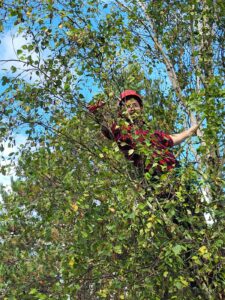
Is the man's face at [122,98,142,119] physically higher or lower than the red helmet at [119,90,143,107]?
lower

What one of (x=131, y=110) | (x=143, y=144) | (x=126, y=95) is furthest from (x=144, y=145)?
(x=126, y=95)

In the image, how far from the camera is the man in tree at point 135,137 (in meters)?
3.81

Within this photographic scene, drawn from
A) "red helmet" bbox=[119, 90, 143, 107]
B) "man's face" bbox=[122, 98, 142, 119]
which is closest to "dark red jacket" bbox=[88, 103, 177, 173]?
"man's face" bbox=[122, 98, 142, 119]

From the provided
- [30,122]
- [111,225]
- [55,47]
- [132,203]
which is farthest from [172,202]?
[55,47]

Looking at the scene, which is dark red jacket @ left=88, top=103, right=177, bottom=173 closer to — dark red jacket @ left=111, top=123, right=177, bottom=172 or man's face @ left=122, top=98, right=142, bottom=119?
dark red jacket @ left=111, top=123, right=177, bottom=172

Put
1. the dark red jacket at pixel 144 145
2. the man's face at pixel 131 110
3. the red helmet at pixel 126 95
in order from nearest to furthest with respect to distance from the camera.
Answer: the dark red jacket at pixel 144 145, the man's face at pixel 131 110, the red helmet at pixel 126 95

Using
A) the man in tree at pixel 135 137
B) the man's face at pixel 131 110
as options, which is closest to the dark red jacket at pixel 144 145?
the man in tree at pixel 135 137

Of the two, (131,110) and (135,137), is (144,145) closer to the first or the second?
(135,137)

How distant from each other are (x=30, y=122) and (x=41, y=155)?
50 cm

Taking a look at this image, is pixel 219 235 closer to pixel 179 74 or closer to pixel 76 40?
pixel 76 40

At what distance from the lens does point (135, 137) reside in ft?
12.4

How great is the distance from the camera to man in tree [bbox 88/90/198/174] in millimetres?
3814

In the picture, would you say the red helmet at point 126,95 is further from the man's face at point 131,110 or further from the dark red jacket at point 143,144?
the dark red jacket at point 143,144

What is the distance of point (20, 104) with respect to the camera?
4.41 metres
